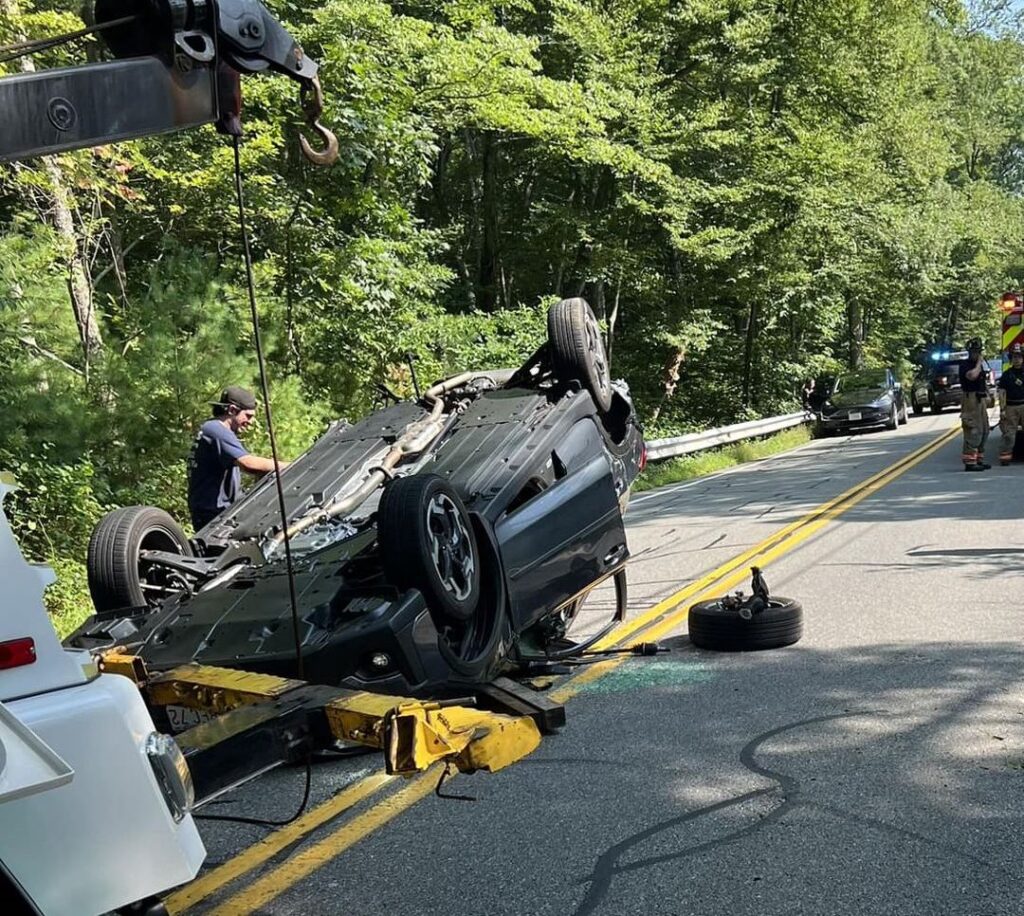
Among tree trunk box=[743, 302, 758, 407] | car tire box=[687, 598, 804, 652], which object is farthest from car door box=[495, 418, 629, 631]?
tree trunk box=[743, 302, 758, 407]

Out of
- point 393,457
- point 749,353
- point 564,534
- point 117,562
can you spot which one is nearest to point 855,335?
point 749,353

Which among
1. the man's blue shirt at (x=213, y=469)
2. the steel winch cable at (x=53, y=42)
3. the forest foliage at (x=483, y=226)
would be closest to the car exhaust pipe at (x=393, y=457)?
the man's blue shirt at (x=213, y=469)

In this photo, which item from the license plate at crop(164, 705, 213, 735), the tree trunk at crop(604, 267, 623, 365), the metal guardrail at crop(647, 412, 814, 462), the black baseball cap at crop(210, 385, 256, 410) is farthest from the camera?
the tree trunk at crop(604, 267, 623, 365)

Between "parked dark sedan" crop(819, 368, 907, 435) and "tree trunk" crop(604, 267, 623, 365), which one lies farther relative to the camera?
"tree trunk" crop(604, 267, 623, 365)

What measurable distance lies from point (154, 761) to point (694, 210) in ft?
77.0

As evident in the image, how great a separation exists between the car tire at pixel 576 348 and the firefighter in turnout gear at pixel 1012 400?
10.2 m

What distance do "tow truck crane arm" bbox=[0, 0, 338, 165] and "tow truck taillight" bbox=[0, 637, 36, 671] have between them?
3.78ft

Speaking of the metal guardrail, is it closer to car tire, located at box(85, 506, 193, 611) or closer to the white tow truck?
car tire, located at box(85, 506, 193, 611)

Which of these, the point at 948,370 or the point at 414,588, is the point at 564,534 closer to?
the point at 414,588

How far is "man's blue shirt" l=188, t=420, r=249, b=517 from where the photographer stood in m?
6.56

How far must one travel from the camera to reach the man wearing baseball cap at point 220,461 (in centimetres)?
656

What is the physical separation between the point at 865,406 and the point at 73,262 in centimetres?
1923

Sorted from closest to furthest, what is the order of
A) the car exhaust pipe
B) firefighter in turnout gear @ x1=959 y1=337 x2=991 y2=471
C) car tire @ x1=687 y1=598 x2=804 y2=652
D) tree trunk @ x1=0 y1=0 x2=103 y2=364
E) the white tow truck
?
the white tow truck, the car exhaust pipe, car tire @ x1=687 y1=598 x2=804 y2=652, tree trunk @ x1=0 y1=0 x2=103 y2=364, firefighter in turnout gear @ x1=959 y1=337 x2=991 y2=471

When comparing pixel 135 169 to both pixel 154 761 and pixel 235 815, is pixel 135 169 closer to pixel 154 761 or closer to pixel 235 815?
pixel 235 815
